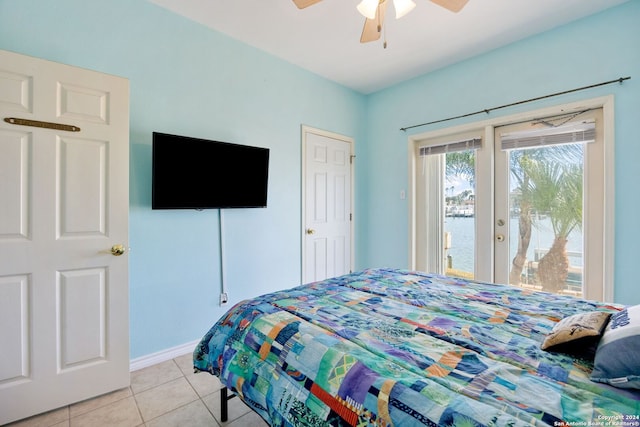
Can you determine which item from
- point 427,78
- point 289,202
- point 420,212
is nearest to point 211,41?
point 289,202

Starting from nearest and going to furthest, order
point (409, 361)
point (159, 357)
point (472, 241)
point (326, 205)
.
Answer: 1. point (409, 361)
2. point (159, 357)
3. point (472, 241)
4. point (326, 205)

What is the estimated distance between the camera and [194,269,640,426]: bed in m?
0.77

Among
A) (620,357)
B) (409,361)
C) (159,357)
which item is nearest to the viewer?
(620,357)

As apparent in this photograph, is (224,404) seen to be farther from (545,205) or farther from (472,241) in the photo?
(545,205)

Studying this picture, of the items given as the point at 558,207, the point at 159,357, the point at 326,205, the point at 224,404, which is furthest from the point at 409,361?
the point at 326,205

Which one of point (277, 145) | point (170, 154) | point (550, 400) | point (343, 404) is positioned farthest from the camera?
point (277, 145)

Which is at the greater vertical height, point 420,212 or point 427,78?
point 427,78

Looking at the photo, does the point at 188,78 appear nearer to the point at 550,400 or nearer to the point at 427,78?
the point at 427,78

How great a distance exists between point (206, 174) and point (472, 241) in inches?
106

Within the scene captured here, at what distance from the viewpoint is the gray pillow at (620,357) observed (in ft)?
2.62

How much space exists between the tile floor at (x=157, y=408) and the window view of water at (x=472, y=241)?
8.23 ft

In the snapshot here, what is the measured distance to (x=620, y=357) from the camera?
2.73 feet

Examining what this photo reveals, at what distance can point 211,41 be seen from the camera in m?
2.57

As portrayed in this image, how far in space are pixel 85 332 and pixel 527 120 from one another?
12.4 ft
